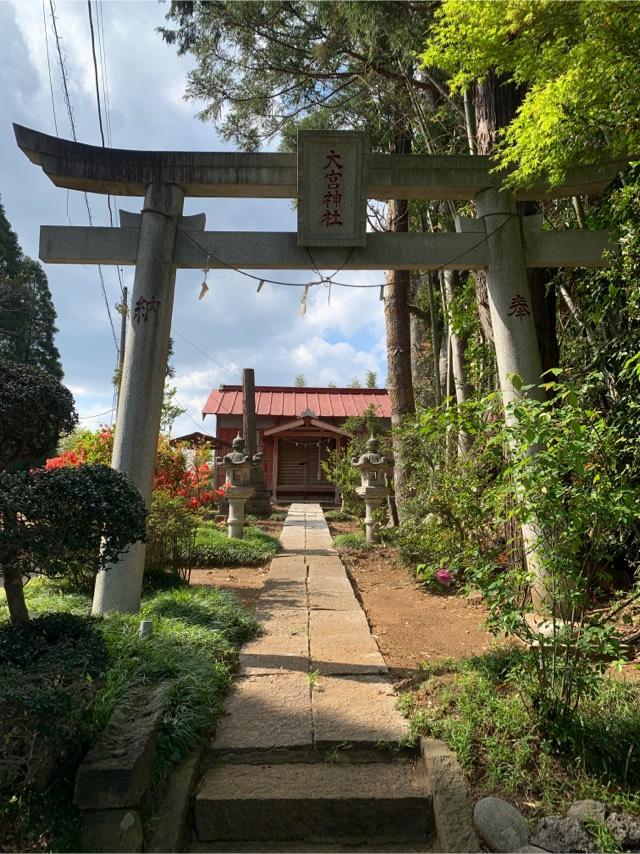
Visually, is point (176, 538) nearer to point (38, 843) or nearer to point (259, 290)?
point (259, 290)

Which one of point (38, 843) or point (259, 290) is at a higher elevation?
point (259, 290)

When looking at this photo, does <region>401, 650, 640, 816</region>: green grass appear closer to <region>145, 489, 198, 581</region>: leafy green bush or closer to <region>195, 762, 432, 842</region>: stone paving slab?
<region>195, 762, 432, 842</region>: stone paving slab

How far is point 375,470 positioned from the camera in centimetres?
1037

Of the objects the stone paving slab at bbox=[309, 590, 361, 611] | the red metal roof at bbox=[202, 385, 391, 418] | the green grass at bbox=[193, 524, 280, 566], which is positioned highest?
the red metal roof at bbox=[202, 385, 391, 418]

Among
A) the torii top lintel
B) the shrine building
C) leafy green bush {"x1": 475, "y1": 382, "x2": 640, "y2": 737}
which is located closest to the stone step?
leafy green bush {"x1": 475, "y1": 382, "x2": 640, "y2": 737}

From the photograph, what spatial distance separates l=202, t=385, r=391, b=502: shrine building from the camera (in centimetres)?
2088

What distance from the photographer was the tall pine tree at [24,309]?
2181 centimetres

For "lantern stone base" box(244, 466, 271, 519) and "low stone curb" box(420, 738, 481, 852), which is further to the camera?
"lantern stone base" box(244, 466, 271, 519)

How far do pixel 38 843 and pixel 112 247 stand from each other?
447 cm

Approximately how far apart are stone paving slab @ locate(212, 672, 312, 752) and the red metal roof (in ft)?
58.5

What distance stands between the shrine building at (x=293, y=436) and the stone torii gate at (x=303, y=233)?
15461 mm

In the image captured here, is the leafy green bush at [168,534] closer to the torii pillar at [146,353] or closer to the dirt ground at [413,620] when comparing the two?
the torii pillar at [146,353]

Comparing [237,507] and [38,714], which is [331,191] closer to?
[38,714]

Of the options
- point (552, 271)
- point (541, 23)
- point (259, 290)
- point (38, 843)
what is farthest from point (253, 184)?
point (38, 843)
